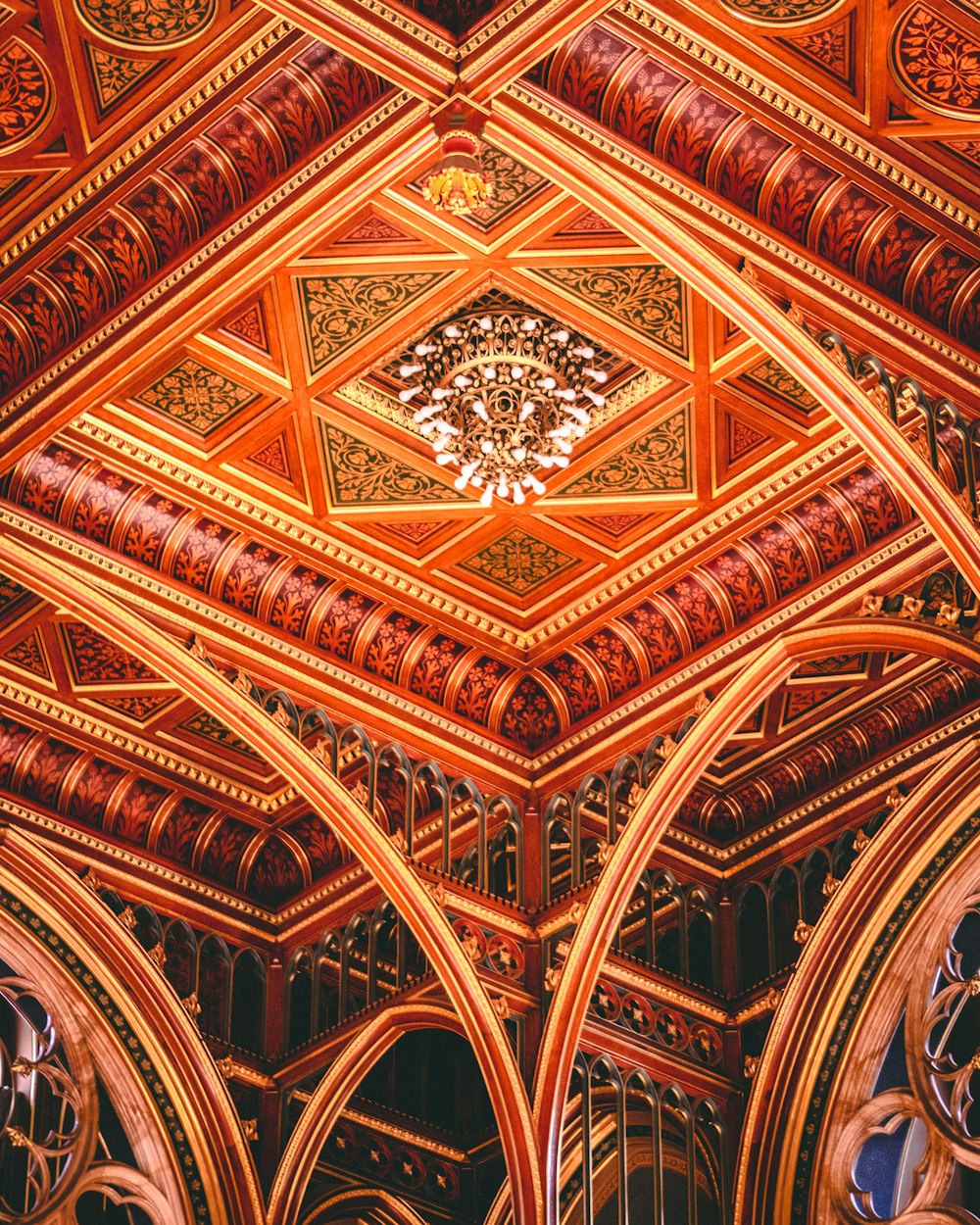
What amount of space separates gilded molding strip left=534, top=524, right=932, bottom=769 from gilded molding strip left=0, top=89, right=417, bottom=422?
12.9 ft

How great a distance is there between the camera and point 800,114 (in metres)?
11.1

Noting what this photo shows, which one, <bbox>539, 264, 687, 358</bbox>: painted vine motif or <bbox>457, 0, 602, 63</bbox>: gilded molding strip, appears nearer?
<bbox>457, 0, 602, 63</bbox>: gilded molding strip

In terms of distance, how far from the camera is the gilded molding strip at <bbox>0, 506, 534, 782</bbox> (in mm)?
13148

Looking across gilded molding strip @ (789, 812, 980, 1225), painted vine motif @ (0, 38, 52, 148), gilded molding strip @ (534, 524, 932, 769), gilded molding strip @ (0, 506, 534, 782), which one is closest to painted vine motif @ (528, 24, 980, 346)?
gilded molding strip @ (534, 524, 932, 769)

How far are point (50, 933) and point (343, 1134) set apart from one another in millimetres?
2422

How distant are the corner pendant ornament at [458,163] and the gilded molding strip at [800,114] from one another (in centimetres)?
86

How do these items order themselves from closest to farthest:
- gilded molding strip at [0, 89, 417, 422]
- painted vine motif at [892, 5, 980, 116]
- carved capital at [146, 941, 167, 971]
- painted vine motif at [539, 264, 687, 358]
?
painted vine motif at [892, 5, 980, 116], gilded molding strip at [0, 89, 417, 422], painted vine motif at [539, 264, 687, 358], carved capital at [146, 941, 167, 971]

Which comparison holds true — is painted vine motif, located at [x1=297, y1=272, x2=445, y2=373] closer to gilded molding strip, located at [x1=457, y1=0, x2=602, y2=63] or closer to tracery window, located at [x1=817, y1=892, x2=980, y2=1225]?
gilded molding strip, located at [x1=457, y1=0, x2=602, y2=63]

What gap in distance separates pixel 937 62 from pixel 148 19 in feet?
11.7

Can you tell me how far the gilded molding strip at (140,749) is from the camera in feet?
48.2

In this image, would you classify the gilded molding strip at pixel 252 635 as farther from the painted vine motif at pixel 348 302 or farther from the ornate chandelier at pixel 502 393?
the painted vine motif at pixel 348 302

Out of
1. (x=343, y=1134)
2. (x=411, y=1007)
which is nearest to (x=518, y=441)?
(x=411, y=1007)

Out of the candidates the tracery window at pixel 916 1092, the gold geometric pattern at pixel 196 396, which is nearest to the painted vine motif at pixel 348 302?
the gold geometric pattern at pixel 196 396

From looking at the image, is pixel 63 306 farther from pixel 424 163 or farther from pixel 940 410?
pixel 940 410
